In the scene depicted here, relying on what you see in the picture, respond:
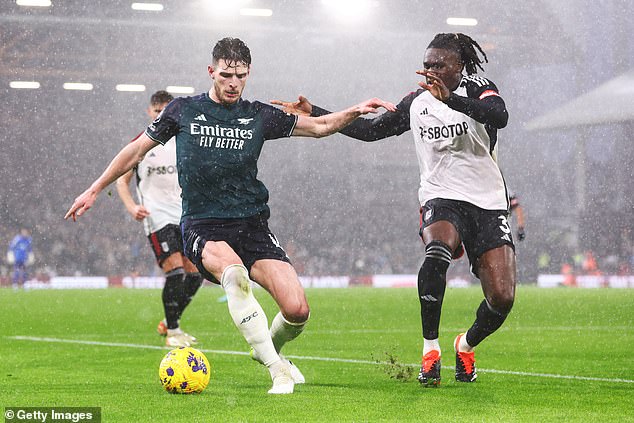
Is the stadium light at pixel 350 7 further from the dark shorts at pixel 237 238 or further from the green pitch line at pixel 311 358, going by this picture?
the dark shorts at pixel 237 238

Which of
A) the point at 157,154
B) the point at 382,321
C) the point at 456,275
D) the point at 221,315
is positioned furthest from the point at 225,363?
the point at 456,275

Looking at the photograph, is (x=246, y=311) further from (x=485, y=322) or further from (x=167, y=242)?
(x=167, y=242)

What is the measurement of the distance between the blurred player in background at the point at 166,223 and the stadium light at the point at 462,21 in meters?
29.8

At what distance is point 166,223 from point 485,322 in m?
4.13

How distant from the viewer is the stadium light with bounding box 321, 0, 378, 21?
3975 cm

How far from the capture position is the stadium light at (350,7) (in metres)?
39.8

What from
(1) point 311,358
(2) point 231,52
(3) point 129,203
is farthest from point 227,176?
(3) point 129,203

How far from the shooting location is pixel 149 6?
38500 mm

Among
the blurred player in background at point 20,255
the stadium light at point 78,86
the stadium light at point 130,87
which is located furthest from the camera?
the stadium light at point 130,87

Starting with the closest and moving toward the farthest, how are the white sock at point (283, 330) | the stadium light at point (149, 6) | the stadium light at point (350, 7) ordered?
the white sock at point (283, 330)
the stadium light at point (149, 6)
the stadium light at point (350, 7)

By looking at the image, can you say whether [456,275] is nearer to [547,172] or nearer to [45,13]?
[547,172]

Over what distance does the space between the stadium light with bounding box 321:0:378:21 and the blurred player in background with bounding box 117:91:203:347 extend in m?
30.4

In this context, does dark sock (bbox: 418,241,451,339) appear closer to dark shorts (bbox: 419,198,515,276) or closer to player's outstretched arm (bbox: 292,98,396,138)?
dark shorts (bbox: 419,198,515,276)

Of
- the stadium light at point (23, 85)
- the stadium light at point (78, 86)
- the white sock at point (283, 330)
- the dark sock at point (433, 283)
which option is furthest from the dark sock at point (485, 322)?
the stadium light at point (78, 86)
